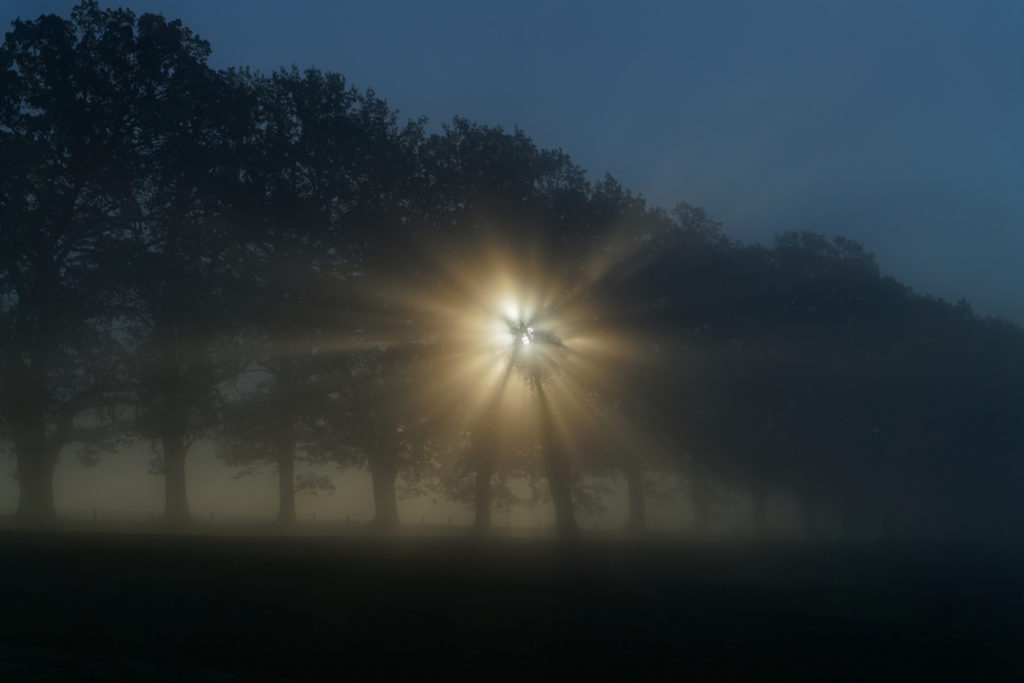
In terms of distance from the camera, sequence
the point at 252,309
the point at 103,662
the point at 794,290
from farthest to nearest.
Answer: the point at 794,290 → the point at 252,309 → the point at 103,662

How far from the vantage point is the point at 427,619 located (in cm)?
2172

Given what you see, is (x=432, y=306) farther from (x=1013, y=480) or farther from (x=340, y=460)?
(x=1013, y=480)

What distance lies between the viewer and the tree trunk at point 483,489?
47.1 m

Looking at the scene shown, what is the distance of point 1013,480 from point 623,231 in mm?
44914

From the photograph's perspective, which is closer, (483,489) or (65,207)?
(65,207)

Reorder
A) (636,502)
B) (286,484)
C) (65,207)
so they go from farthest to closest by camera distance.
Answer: (636,502) < (286,484) < (65,207)

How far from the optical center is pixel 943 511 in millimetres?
77312

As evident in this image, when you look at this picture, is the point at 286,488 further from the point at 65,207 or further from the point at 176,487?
the point at 65,207

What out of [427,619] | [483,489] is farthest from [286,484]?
[427,619]

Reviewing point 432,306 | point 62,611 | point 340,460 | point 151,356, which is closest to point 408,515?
point 340,460

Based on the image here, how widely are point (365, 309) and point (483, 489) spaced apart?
10.7 meters

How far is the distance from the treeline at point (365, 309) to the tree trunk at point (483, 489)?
179 mm

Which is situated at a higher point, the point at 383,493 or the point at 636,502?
the point at 383,493

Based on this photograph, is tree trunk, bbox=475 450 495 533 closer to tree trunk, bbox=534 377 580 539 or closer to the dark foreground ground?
tree trunk, bbox=534 377 580 539
